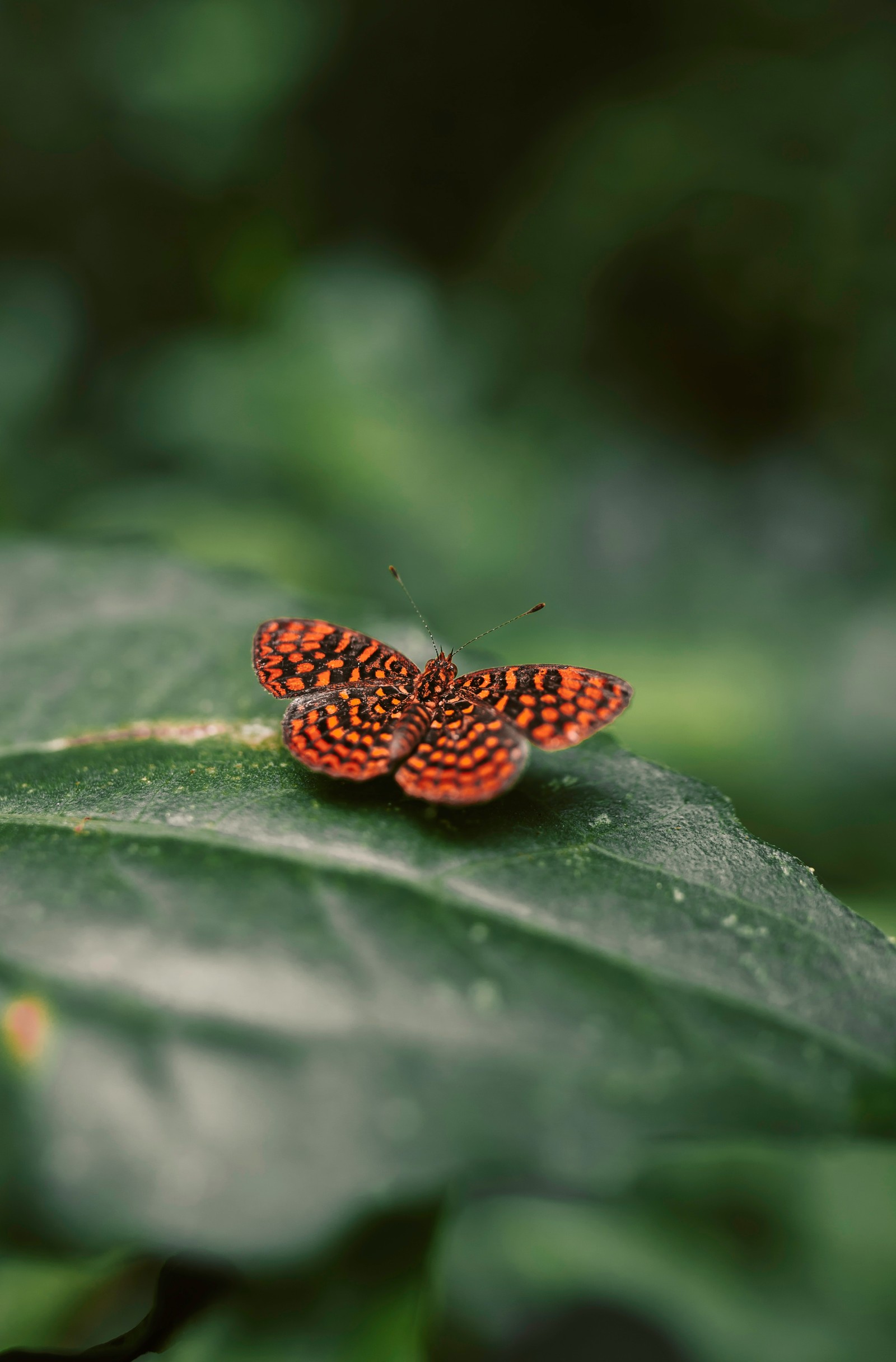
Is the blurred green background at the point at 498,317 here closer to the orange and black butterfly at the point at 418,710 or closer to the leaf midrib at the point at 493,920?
the orange and black butterfly at the point at 418,710

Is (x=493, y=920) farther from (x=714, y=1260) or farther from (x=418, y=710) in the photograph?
(x=714, y=1260)

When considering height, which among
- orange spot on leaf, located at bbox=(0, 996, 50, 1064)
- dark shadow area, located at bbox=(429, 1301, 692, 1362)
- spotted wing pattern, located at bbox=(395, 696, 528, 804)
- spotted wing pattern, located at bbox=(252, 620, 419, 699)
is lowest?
dark shadow area, located at bbox=(429, 1301, 692, 1362)

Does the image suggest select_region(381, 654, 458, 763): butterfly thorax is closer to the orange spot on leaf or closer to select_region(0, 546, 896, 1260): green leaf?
select_region(0, 546, 896, 1260): green leaf

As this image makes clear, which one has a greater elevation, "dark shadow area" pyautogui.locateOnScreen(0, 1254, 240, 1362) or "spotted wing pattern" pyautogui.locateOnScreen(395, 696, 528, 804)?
"spotted wing pattern" pyautogui.locateOnScreen(395, 696, 528, 804)

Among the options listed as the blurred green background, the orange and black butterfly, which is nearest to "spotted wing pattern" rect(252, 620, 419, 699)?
the orange and black butterfly

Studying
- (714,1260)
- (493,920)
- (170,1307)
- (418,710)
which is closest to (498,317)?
(418,710)

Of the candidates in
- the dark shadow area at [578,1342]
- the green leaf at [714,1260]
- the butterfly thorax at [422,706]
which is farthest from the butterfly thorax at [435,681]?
the dark shadow area at [578,1342]
